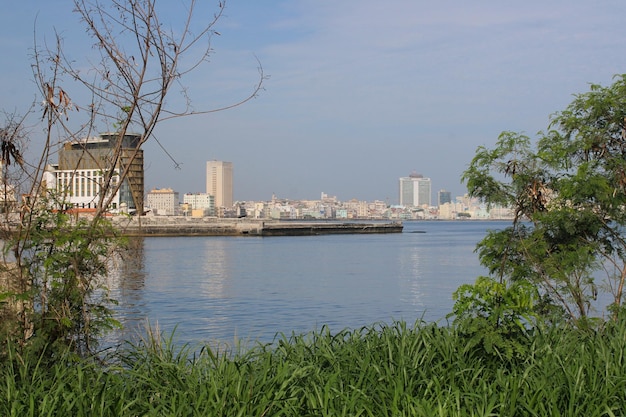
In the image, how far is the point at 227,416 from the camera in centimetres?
494

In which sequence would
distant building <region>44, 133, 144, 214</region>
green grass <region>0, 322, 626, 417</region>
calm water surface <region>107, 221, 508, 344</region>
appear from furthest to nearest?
calm water surface <region>107, 221, 508, 344</region> → distant building <region>44, 133, 144, 214</region> → green grass <region>0, 322, 626, 417</region>

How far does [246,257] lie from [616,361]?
182 ft

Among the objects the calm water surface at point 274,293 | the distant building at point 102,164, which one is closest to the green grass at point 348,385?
the distant building at point 102,164

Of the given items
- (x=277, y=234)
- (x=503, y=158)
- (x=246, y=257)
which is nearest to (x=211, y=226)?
(x=277, y=234)

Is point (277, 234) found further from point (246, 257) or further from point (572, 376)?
point (572, 376)

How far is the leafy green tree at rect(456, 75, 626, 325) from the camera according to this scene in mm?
12156

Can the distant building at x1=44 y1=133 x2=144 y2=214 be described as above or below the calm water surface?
above

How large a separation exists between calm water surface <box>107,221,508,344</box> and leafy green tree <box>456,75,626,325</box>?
13.9ft

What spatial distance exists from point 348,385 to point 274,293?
28.2m

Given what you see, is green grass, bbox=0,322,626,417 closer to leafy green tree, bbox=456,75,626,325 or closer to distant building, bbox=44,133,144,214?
distant building, bbox=44,133,144,214

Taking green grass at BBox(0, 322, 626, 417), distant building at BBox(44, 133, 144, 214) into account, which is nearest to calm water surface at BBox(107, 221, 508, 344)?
distant building at BBox(44, 133, 144, 214)

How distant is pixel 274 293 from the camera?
33.5 metres

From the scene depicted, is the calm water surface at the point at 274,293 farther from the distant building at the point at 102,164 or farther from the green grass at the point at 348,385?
the green grass at the point at 348,385

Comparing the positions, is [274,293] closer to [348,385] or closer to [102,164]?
[102,164]
